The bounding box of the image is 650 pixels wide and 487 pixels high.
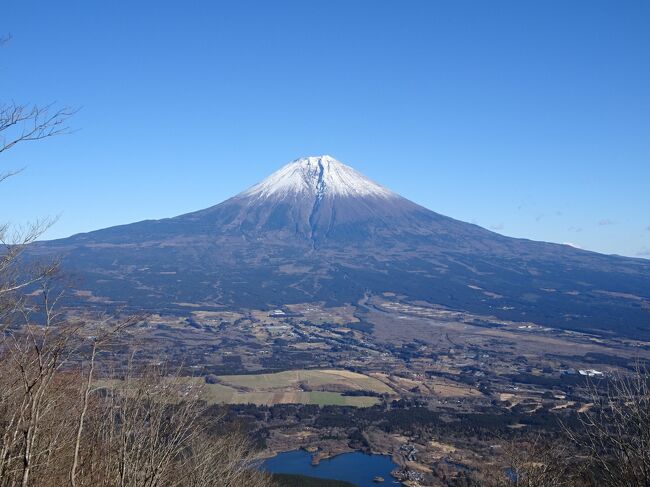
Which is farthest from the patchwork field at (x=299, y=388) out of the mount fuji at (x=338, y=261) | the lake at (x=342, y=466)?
the mount fuji at (x=338, y=261)

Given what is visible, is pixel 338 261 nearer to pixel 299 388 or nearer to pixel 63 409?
pixel 299 388

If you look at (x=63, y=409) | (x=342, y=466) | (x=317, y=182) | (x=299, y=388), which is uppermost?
(x=317, y=182)

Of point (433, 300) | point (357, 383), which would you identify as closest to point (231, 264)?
point (433, 300)

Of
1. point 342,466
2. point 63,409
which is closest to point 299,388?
point 342,466

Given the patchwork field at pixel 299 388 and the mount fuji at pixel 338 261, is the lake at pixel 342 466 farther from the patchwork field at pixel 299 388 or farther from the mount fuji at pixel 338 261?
the mount fuji at pixel 338 261

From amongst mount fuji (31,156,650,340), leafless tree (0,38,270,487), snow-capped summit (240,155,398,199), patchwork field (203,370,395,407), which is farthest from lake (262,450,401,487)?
snow-capped summit (240,155,398,199)
